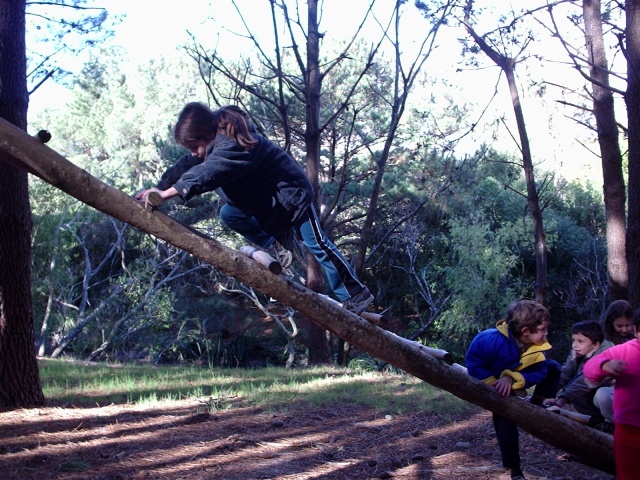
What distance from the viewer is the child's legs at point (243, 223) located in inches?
171

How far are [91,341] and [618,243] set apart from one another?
14408 mm

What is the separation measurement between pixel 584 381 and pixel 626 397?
1.25 m

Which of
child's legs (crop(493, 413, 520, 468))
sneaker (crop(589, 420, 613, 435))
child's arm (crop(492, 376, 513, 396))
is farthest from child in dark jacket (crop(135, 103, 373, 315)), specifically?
sneaker (crop(589, 420, 613, 435))

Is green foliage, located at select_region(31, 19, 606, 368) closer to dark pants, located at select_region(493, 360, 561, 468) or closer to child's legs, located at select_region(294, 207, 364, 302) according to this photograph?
dark pants, located at select_region(493, 360, 561, 468)

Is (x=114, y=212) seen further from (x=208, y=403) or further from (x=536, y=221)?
(x=536, y=221)

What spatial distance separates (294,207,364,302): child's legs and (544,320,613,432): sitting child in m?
1.60

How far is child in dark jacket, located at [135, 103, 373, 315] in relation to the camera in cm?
362

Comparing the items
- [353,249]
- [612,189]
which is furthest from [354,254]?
[612,189]

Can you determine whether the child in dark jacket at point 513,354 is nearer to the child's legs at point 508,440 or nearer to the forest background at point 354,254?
the child's legs at point 508,440

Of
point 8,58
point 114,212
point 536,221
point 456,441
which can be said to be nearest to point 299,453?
point 456,441

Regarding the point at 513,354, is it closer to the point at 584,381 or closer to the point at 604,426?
the point at 584,381

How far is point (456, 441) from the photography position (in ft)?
18.2

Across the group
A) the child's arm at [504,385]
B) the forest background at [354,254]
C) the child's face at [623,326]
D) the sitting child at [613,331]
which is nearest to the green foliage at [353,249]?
the forest background at [354,254]

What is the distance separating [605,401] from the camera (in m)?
4.58
